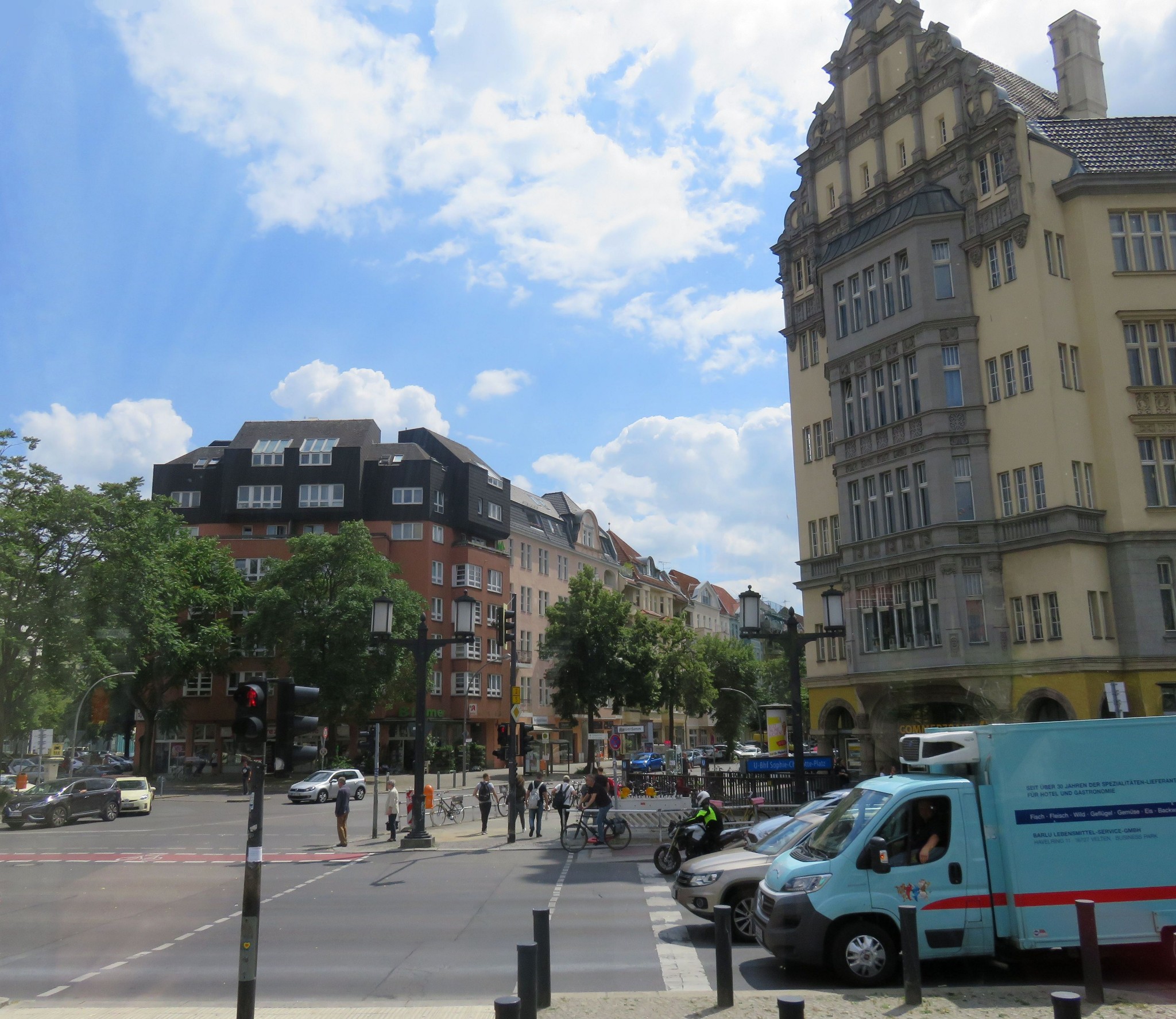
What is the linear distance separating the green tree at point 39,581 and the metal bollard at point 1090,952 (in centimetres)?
4483

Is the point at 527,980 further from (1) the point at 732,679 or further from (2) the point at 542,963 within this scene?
(1) the point at 732,679

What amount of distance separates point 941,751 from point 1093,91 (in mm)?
35218

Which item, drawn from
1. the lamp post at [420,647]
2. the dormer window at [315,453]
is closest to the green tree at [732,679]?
the dormer window at [315,453]

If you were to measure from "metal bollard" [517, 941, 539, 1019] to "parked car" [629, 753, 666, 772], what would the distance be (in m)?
48.7

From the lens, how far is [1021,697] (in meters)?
29.3

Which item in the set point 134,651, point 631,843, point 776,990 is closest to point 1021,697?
point 631,843

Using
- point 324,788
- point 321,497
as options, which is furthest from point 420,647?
point 321,497

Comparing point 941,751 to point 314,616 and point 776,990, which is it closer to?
point 776,990

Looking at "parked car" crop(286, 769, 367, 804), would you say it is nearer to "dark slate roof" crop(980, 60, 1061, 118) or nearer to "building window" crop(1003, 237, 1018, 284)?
"building window" crop(1003, 237, 1018, 284)

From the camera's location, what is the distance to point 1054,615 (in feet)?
95.6

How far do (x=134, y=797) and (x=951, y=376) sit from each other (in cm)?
3439

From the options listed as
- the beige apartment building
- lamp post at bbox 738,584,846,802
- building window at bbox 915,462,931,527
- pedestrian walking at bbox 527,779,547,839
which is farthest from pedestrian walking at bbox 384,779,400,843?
building window at bbox 915,462,931,527

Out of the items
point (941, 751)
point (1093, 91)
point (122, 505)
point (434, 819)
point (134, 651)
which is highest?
point (1093, 91)

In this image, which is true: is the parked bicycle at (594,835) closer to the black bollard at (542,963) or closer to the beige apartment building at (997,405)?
the beige apartment building at (997,405)
